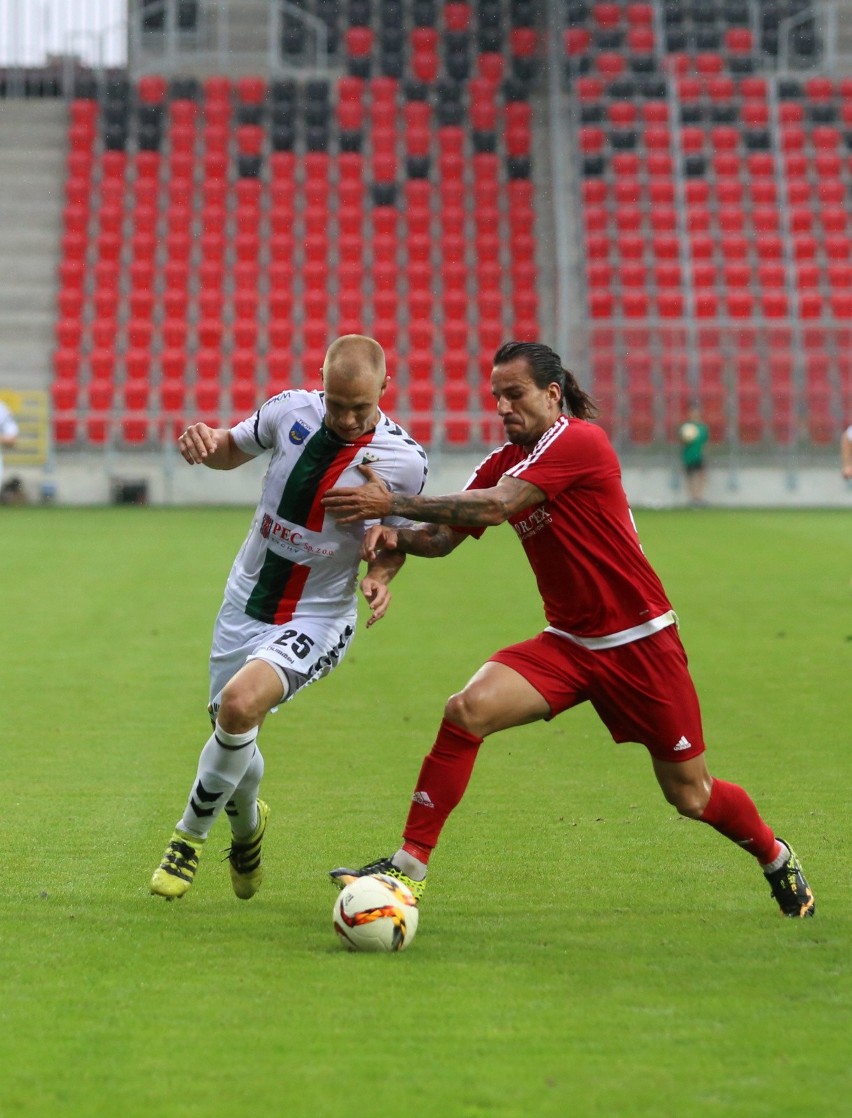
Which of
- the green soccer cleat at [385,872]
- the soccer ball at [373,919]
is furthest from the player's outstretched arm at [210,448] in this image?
the soccer ball at [373,919]

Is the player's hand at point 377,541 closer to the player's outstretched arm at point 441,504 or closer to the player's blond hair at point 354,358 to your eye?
the player's outstretched arm at point 441,504

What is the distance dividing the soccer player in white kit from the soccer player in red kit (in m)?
0.35

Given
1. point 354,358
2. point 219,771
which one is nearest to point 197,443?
point 354,358

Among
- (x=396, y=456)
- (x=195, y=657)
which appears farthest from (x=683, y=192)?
(x=396, y=456)

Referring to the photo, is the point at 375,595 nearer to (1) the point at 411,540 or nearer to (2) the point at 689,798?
(1) the point at 411,540

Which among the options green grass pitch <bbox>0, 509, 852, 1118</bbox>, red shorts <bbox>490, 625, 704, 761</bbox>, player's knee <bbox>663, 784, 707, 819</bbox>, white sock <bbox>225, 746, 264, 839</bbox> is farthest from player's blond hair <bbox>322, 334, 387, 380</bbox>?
green grass pitch <bbox>0, 509, 852, 1118</bbox>

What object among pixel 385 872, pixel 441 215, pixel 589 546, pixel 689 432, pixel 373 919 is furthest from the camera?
pixel 441 215

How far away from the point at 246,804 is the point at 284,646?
1.92 feet

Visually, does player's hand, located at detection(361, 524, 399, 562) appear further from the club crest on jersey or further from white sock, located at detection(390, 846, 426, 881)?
white sock, located at detection(390, 846, 426, 881)

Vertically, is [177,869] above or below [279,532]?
below

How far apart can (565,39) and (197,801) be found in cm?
3311

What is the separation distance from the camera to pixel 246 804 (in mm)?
5871

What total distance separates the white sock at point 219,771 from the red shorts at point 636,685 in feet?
2.99

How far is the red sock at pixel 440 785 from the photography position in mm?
5387
